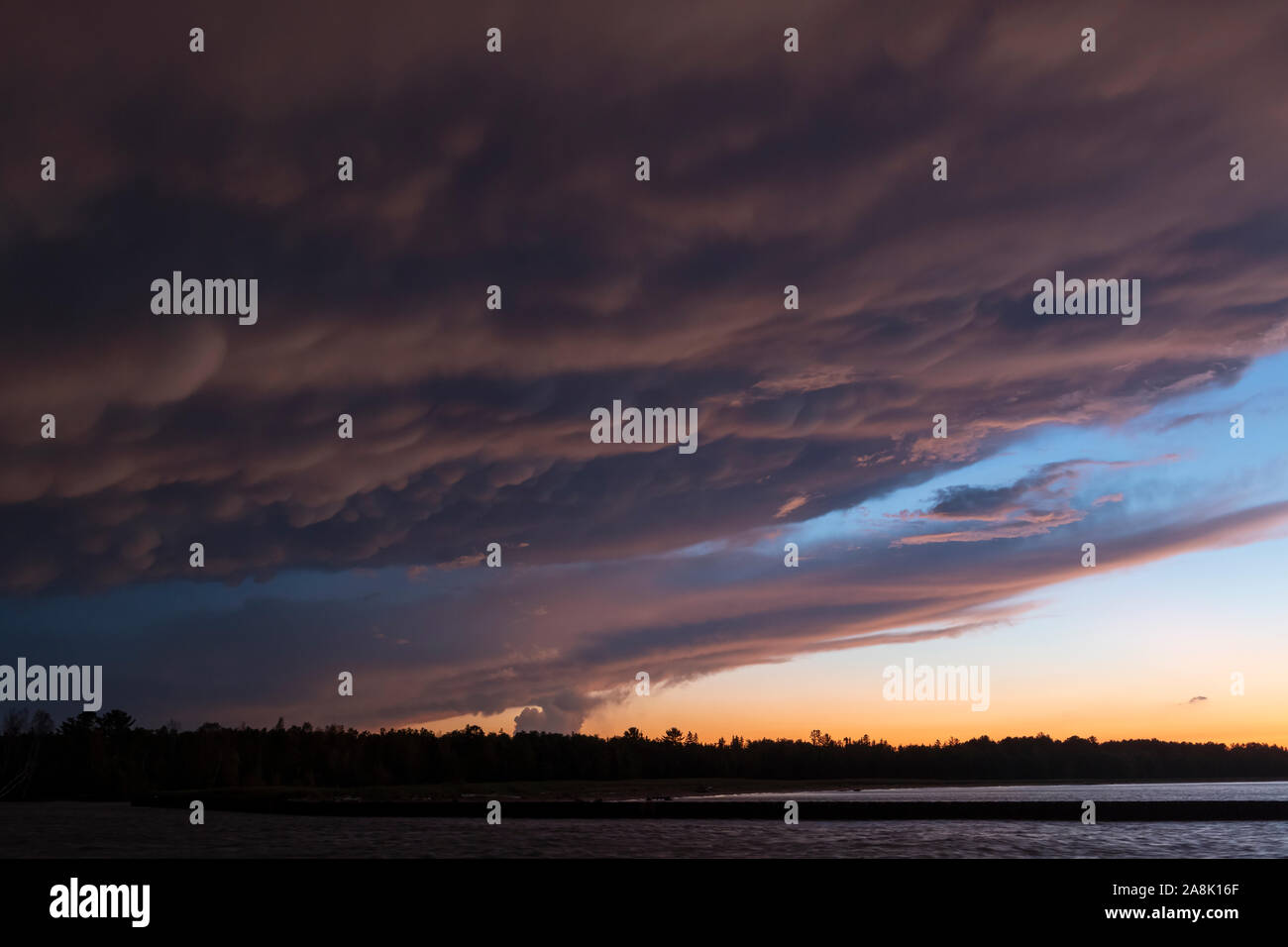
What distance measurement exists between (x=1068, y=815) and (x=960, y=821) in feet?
47.9

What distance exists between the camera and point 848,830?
130m

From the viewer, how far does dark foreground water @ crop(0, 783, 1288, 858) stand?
307 ft

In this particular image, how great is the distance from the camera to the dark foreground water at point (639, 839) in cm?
9362

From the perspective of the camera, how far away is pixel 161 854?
98250 millimetres

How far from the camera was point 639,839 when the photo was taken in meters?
113
